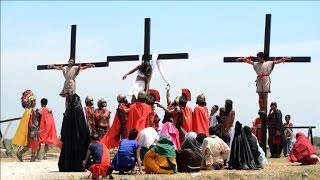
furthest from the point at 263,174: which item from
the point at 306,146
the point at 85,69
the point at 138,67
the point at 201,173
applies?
the point at 85,69

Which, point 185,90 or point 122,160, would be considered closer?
point 122,160

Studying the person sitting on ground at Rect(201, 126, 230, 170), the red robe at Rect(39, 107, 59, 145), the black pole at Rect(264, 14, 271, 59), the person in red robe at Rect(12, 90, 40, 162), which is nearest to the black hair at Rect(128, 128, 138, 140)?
the person sitting on ground at Rect(201, 126, 230, 170)

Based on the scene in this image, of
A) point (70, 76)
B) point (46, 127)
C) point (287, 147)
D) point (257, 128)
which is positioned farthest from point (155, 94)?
point (287, 147)

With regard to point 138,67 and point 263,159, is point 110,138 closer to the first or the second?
point 138,67

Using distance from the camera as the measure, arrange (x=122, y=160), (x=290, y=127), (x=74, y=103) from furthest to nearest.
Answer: (x=290, y=127) < (x=74, y=103) < (x=122, y=160)

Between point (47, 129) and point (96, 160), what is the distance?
6.67 m

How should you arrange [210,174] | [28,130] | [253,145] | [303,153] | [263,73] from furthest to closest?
[28,130] → [263,73] → [303,153] → [253,145] → [210,174]

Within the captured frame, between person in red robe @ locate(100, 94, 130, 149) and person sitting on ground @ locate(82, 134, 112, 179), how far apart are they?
2.18m

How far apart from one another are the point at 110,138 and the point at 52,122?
445 cm

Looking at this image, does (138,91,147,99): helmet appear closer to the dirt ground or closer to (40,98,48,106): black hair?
the dirt ground

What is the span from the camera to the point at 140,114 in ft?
48.7

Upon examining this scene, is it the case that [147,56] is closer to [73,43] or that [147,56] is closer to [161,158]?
[73,43]

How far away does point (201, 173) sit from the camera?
13.1 meters

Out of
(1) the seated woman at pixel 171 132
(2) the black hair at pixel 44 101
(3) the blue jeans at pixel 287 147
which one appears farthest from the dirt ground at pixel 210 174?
(3) the blue jeans at pixel 287 147
